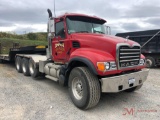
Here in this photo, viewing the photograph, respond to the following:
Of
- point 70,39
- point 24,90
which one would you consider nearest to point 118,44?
point 70,39

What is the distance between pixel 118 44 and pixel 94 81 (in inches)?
42.3

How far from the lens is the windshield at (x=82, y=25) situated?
5711 millimetres

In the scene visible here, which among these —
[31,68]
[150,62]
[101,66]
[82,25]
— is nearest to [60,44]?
[82,25]

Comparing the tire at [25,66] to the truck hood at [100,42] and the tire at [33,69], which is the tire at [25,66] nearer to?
the tire at [33,69]

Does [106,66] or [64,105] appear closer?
[106,66]

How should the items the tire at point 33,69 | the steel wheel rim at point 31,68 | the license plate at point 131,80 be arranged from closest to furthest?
the license plate at point 131,80 → the tire at point 33,69 → the steel wheel rim at point 31,68

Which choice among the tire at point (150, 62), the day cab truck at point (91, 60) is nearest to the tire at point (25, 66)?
the day cab truck at point (91, 60)

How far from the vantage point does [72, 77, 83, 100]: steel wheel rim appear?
4.89 meters

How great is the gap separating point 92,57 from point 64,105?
5.23 ft

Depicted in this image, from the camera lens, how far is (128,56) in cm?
473

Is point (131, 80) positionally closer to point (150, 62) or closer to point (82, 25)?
point (82, 25)

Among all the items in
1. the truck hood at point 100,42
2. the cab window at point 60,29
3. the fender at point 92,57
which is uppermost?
the cab window at point 60,29

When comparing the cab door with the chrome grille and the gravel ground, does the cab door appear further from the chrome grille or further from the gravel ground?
the chrome grille

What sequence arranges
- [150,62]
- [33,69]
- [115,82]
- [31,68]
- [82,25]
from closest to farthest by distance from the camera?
[115,82] < [82,25] < [33,69] < [31,68] < [150,62]
